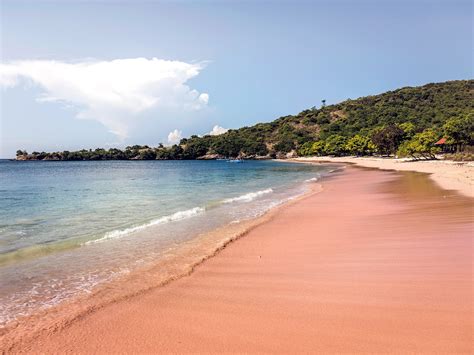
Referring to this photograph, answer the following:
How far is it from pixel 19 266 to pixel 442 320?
32.0ft

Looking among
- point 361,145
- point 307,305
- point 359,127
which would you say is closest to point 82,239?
point 307,305

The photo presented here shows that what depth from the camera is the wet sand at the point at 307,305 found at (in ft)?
16.4

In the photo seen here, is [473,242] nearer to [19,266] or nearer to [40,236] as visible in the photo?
[19,266]

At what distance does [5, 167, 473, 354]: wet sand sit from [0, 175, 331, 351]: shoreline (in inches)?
8.2

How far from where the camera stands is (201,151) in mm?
193500

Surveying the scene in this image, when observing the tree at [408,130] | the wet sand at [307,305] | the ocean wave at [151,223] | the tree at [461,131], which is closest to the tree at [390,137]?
the tree at [408,130]

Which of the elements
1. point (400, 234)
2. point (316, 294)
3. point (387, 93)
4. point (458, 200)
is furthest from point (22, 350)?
point (387, 93)

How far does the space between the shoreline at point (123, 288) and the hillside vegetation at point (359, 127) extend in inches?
2808

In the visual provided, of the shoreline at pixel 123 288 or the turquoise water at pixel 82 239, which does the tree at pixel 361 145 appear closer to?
the turquoise water at pixel 82 239

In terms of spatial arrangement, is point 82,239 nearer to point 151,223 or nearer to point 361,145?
point 151,223

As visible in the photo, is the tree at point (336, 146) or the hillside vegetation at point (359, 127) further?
the tree at point (336, 146)

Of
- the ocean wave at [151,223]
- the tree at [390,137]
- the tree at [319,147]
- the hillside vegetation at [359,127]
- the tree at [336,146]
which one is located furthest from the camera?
the tree at [319,147]

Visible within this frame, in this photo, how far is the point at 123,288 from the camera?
7.73m

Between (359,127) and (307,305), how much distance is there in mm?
148371
